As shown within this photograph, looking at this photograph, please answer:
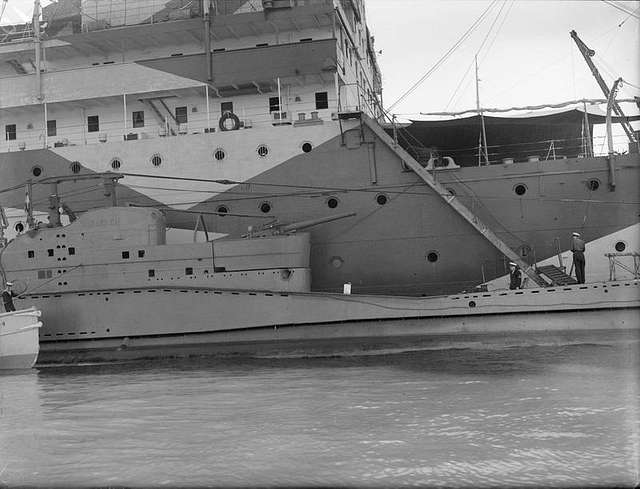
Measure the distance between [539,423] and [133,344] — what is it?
33.6 feet

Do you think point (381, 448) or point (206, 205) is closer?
point (381, 448)

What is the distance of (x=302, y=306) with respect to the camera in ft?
41.9

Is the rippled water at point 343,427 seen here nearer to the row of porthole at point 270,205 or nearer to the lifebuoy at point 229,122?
the row of porthole at point 270,205

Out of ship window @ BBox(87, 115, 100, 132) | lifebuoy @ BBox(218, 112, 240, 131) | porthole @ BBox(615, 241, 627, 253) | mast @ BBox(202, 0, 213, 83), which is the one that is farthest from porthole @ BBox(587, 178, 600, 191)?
ship window @ BBox(87, 115, 100, 132)

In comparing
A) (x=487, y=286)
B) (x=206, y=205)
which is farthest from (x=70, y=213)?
(x=487, y=286)

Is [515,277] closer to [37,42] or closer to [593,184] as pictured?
[593,184]

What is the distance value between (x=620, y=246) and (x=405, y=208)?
474 cm

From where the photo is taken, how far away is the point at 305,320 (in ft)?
41.8

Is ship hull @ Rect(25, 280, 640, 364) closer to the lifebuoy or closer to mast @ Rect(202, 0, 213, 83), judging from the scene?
the lifebuoy

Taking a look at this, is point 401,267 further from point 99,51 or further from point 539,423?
point 99,51

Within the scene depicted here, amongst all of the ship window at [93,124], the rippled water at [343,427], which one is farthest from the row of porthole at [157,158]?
the rippled water at [343,427]

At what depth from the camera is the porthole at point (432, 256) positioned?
13.6 metres

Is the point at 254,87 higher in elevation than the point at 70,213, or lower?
higher

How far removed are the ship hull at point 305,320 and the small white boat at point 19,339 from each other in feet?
2.42
